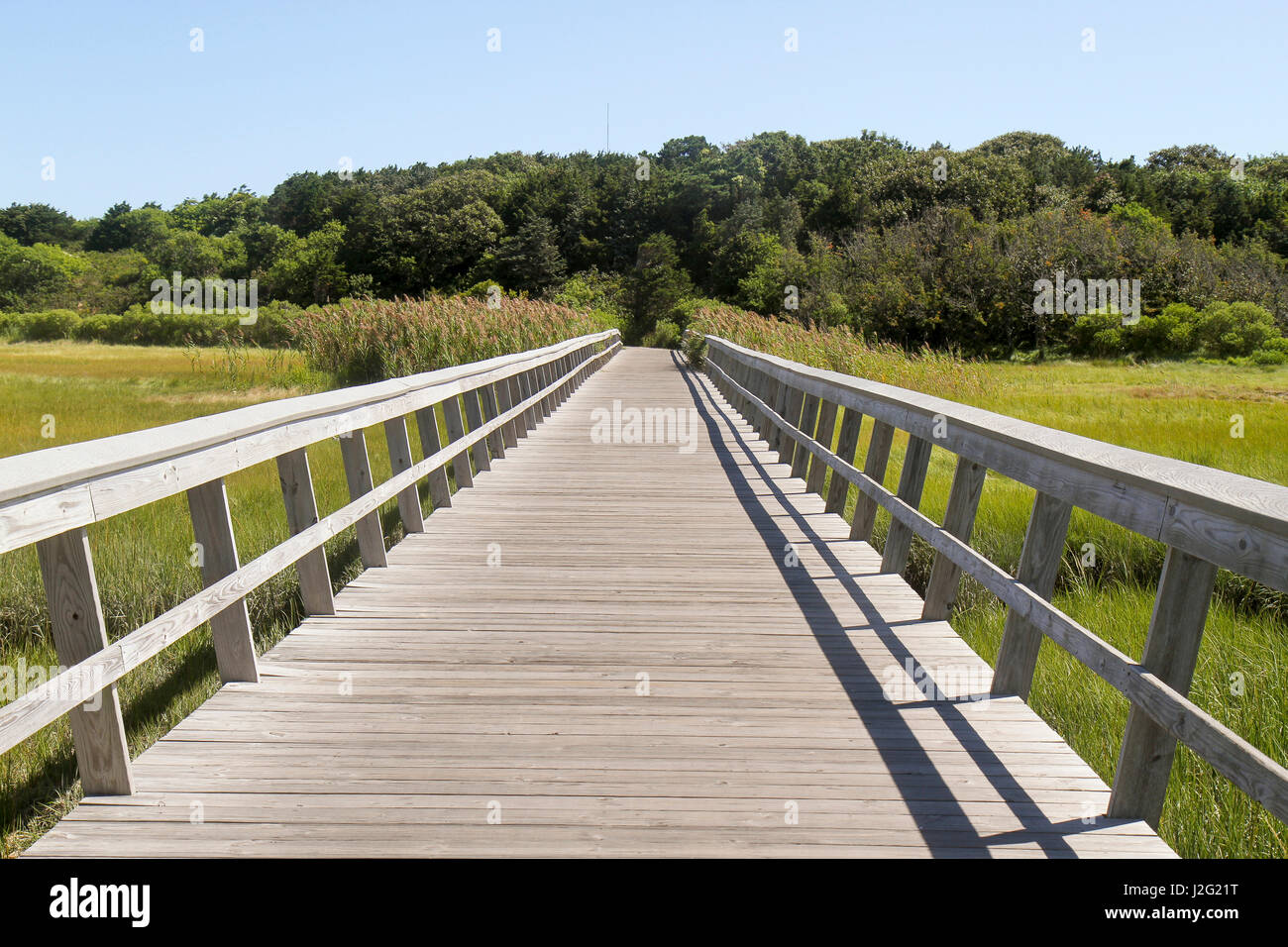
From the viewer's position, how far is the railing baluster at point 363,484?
4.98 m

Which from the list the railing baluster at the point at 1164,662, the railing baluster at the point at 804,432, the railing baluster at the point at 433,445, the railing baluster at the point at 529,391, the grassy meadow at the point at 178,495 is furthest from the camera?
the railing baluster at the point at 529,391

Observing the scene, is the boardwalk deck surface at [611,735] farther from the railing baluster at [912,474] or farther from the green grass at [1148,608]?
the green grass at [1148,608]

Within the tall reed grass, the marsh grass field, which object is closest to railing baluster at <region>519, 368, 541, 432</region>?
the marsh grass field

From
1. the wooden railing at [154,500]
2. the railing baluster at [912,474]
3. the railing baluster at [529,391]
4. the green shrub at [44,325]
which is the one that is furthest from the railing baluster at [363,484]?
the green shrub at [44,325]

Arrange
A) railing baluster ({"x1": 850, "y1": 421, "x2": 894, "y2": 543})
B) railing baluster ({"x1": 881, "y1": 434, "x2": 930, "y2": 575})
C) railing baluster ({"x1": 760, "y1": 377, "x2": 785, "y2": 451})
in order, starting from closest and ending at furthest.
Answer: railing baluster ({"x1": 881, "y1": 434, "x2": 930, "y2": 575}), railing baluster ({"x1": 850, "y1": 421, "x2": 894, "y2": 543}), railing baluster ({"x1": 760, "y1": 377, "x2": 785, "y2": 451})

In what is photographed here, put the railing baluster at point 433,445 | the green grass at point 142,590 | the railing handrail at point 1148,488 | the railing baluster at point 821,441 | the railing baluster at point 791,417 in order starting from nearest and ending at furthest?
1. the railing handrail at point 1148,488
2. the green grass at point 142,590
3. the railing baluster at point 433,445
4. the railing baluster at point 821,441
5. the railing baluster at point 791,417

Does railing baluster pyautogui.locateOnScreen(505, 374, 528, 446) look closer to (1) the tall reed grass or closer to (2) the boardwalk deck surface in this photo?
(2) the boardwalk deck surface

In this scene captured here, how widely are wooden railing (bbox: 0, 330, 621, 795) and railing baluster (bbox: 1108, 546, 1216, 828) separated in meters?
2.76

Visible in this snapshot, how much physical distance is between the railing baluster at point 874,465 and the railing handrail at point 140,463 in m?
3.05

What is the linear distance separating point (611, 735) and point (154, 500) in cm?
172

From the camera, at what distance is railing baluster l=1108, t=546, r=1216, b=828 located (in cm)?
234

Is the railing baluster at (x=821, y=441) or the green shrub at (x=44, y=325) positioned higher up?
the green shrub at (x=44, y=325)
